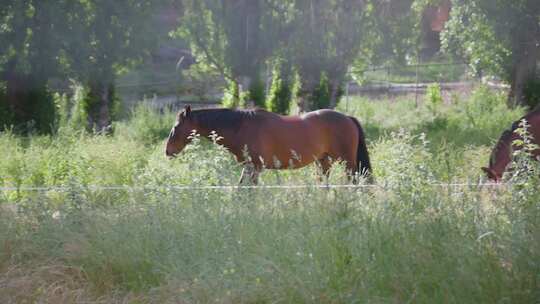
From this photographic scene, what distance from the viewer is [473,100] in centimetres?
1973

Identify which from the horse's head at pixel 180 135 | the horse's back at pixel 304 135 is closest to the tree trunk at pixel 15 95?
the horse's head at pixel 180 135

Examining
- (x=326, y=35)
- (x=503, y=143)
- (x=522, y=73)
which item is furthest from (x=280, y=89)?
(x=503, y=143)

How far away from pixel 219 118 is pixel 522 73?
40.4ft

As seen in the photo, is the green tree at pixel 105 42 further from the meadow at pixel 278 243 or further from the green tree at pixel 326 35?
the meadow at pixel 278 243

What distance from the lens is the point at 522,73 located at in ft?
61.6

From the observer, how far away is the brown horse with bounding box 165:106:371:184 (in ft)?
29.0

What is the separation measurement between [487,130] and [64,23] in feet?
32.3

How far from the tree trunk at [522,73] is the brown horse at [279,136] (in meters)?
10.5

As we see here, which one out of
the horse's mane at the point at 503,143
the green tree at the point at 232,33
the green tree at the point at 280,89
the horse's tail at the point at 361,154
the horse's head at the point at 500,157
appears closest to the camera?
the horse's head at the point at 500,157

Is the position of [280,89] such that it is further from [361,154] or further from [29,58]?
[361,154]

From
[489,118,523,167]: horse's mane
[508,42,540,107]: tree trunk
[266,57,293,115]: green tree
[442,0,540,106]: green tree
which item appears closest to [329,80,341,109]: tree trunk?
[266,57,293,115]: green tree

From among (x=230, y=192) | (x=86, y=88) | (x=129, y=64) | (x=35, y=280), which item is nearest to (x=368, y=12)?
(x=129, y=64)

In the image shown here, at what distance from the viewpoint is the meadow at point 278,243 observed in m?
4.93

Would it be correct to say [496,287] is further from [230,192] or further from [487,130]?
[487,130]
